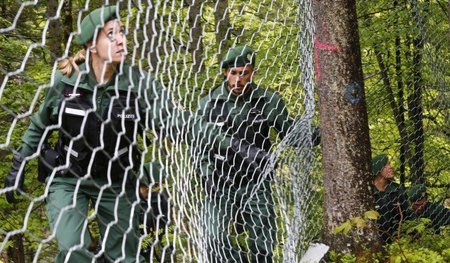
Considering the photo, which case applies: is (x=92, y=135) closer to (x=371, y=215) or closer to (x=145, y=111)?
(x=145, y=111)

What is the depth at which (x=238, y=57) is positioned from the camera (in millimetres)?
3746

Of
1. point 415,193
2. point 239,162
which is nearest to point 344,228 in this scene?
point 239,162

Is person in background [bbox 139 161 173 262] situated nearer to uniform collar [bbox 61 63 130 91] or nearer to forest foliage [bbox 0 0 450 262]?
uniform collar [bbox 61 63 130 91]

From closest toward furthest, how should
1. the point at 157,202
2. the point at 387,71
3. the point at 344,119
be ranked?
1. the point at 157,202
2. the point at 344,119
3. the point at 387,71

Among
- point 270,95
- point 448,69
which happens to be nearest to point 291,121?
point 270,95

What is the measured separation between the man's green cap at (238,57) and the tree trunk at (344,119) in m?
0.41

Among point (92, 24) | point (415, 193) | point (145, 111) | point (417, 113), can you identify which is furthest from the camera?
point (417, 113)

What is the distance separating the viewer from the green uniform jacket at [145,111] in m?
2.27

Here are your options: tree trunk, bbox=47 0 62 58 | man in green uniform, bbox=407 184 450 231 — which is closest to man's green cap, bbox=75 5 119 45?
man in green uniform, bbox=407 184 450 231

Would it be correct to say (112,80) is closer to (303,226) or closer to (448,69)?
(303,226)

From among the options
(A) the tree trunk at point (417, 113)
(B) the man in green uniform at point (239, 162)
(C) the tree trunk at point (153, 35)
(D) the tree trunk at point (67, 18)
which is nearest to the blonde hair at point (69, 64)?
(C) the tree trunk at point (153, 35)

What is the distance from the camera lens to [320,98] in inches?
140

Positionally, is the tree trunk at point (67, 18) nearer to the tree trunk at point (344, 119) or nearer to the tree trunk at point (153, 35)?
the tree trunk at point (344, 119)

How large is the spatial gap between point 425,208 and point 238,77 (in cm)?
270
